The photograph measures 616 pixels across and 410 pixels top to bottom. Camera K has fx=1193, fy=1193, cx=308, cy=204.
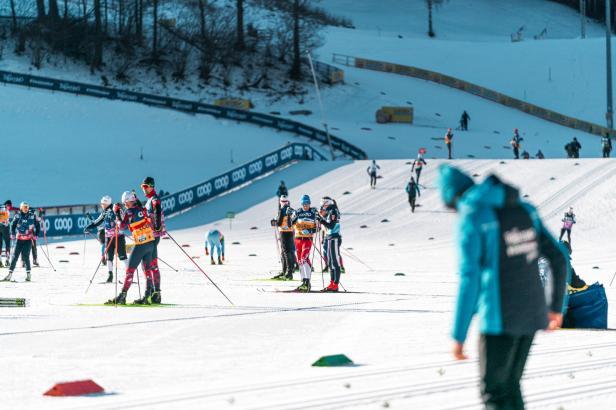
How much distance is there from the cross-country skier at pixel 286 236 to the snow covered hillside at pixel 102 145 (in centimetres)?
2540

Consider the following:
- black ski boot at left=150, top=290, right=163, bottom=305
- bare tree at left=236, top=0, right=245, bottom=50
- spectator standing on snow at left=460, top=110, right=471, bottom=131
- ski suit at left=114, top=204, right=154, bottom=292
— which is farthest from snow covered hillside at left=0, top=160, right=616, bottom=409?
bare tree at left=236, top=0, right=245, bottom=50

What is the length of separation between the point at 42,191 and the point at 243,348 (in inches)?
1496

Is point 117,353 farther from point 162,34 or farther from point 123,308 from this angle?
point 162,34

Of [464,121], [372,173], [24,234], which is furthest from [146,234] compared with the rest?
[464,121]

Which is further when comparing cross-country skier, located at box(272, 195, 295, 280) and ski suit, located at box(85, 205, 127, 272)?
cross-country skier, located at box(272, 195, 295, 280)

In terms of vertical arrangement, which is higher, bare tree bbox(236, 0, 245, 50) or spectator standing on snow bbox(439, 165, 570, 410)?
bare tree bbox(236, 0, 245, 50)

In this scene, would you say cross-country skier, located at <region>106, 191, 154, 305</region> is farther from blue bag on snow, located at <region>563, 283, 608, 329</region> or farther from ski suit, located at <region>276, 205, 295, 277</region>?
ski suit, located at <region>276, 205, 295, 277</region>

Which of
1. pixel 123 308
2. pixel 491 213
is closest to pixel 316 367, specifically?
pixel 491 213

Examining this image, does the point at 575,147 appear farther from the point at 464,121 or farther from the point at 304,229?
the point at 304,229

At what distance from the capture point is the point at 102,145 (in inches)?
2174

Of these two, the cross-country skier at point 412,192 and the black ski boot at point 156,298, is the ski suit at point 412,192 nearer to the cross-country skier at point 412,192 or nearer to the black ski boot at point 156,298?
the cross-country skier at point 412,192

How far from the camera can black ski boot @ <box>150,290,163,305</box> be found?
55.6ft

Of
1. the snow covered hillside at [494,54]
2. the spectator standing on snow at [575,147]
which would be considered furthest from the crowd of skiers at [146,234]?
the snow covered hillside at [494,54]

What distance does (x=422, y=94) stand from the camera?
7619 cm
